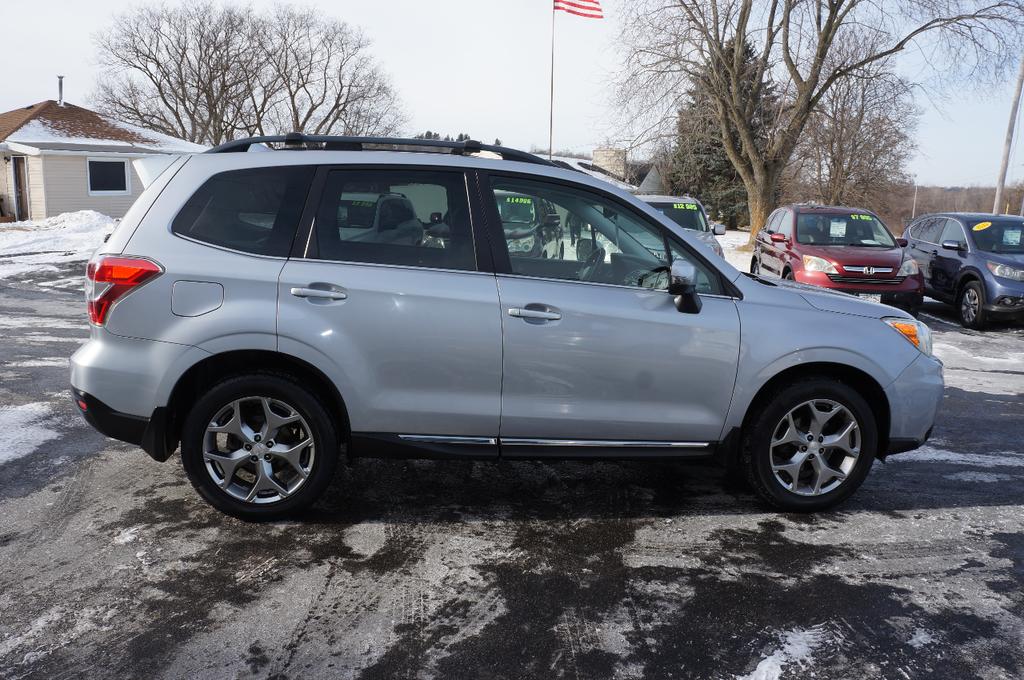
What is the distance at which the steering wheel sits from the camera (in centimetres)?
414

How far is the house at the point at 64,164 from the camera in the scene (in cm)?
2756

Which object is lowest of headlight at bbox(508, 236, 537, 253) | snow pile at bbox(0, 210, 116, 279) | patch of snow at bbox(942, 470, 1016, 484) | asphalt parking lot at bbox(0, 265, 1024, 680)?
asphalt parking lot at bbox(0, 265, 1024, 680)

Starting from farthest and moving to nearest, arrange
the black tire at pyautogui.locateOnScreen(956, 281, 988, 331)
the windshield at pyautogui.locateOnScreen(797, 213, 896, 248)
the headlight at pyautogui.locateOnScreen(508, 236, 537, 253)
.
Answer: the windshield at pyautogui.locateOnScreen(797, 213, 896, 248) → the black tire at pyautogui.locateOnScreen(956, 281, 988, 331) → the headlight at pyautogui.locateOnScreen(508, 236, 537, 253)

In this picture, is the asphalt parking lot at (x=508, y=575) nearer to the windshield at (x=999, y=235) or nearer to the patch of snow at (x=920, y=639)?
the patch of snow at (x=920, y=639)

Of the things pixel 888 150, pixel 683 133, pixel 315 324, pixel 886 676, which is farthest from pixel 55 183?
pixel 888 150

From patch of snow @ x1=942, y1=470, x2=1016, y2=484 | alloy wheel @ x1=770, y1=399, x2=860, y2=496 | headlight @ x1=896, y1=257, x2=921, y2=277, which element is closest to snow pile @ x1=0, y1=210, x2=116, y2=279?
headlight @ x1=896, y1=257, x2=921, y2=277

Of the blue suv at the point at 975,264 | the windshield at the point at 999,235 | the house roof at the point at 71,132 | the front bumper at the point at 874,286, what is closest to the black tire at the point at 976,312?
the blue suv at the point at 975,264

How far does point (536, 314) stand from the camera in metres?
3.98

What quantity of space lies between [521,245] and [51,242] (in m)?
19.2

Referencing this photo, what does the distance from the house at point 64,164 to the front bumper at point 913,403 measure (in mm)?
27420

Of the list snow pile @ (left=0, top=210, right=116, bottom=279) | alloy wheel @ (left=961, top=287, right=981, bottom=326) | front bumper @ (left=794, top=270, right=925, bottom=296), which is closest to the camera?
front bumper @ (left=794, top=270, right=925, bottom=296)

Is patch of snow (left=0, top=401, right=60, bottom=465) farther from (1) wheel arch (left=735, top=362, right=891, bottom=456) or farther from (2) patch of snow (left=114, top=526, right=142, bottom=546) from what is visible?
(1) wheel arch (left=735, top=362, right=891, bottom=456)

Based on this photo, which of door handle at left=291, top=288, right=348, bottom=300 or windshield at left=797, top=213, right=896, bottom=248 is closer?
door handle at left=291, top=288, right=348, bottom=300

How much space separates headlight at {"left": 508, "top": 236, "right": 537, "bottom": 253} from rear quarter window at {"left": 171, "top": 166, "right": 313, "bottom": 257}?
3.52ft
